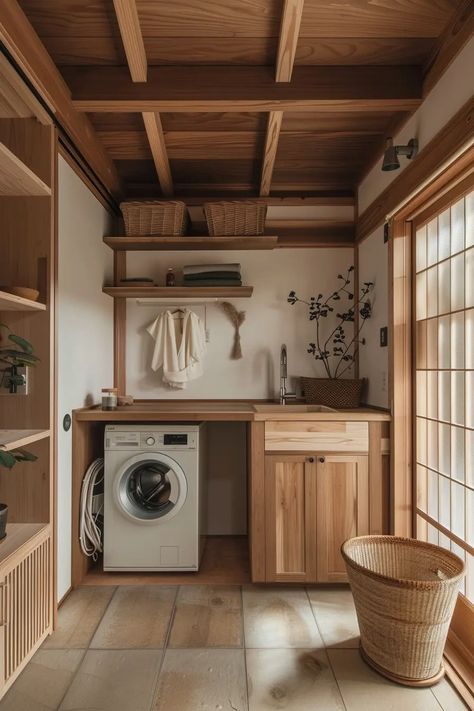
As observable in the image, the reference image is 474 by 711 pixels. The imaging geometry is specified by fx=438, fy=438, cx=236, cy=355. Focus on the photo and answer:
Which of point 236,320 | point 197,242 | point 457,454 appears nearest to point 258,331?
point 236,320

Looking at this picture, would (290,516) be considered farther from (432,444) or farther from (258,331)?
(258,331)

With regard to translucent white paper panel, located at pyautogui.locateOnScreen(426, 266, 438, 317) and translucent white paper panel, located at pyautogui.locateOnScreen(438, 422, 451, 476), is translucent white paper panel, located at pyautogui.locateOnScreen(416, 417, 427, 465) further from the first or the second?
translucent white paper panel, located at pyautogui.locateOnScreen(426, 266, 438, 317)

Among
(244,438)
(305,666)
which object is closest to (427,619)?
(305,666)

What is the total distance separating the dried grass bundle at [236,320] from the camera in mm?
3166

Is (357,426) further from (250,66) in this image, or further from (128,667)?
(250,66)

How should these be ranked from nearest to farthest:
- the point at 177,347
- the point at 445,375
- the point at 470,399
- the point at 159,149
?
the point at 470,399
the point at 445,375
the point at 159,149
the point at 177,347

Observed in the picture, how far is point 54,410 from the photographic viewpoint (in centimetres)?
204

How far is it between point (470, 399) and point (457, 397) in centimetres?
10

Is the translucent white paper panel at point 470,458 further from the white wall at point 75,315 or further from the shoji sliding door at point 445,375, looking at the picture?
the white wall at point 75,315

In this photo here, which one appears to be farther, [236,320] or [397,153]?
[236,320]

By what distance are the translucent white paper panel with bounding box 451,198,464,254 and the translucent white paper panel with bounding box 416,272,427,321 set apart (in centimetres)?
33

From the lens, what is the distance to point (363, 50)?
1.90 meters

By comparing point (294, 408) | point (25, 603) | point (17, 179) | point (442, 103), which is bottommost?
point (25, 603)

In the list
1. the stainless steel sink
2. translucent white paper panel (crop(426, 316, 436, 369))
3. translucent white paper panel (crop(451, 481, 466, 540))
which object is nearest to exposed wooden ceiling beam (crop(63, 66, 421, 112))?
translucent white paper panel (crop(426, 316, 436, 369))
